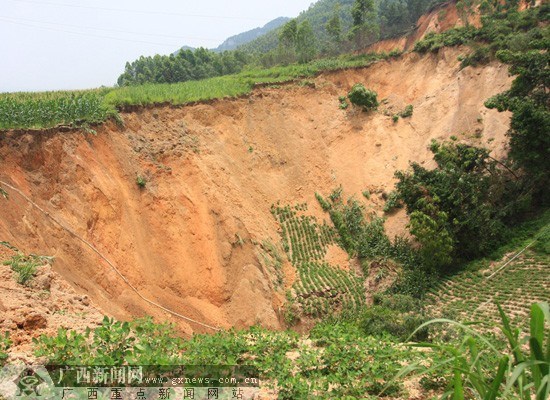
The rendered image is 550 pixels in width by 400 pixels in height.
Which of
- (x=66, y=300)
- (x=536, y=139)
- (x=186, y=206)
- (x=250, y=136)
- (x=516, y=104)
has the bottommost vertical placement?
(x=66, y=300)

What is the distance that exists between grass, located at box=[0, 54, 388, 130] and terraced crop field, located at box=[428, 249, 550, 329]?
577 inches

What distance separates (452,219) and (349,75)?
15.0 meters

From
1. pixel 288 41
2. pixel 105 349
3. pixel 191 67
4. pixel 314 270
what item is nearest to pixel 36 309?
pixel 105 349

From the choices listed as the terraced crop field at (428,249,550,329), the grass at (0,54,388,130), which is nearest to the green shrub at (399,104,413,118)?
the grass at (0,54,388,130)

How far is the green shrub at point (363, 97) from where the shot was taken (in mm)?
27766

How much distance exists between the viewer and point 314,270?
1945cm

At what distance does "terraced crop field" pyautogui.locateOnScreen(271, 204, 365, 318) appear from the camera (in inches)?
692

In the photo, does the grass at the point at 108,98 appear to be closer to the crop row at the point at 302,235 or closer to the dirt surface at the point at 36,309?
the dirt surface at the point at 36,309

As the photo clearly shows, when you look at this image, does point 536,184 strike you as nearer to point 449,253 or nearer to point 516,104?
point 516,104

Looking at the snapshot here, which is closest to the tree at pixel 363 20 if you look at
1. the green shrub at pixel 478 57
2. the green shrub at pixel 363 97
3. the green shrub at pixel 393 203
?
the green shrub at pixel 363 97

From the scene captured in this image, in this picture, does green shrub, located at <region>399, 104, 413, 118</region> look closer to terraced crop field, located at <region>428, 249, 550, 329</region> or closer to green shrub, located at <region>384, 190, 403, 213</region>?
green shrub, located at <region>384, 190, 403, 213</region>

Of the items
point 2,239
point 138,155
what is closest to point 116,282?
point 2,239

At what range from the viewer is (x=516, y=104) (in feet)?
62.6

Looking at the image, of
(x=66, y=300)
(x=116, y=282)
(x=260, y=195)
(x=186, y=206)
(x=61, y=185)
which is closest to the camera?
(x=66, y=300)
